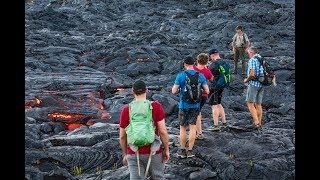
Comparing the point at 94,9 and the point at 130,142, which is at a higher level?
the point at 94,9

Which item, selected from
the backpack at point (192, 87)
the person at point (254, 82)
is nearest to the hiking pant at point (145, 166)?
the backpack at point (192, 87)

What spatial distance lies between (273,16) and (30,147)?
3059 cm

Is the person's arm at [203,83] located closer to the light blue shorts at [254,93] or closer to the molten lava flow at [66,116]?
the light blue shorts at [254,93]

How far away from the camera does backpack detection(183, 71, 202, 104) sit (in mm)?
9500

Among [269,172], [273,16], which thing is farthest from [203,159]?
[273,16]

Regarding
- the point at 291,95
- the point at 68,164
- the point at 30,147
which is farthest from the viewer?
the point at 291,95

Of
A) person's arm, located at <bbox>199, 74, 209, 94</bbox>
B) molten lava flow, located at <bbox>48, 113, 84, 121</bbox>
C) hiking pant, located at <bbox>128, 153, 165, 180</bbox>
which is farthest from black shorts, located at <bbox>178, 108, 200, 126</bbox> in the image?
molten lava flow, located at <bbox>48, 113, 84, 121</bbox>

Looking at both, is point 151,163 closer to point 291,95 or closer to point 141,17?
point 291,95

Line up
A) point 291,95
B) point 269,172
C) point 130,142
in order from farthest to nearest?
1. point 291,95
2. point 269,172
3. point 130,142

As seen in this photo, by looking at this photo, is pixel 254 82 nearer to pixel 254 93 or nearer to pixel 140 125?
pixel 254 93

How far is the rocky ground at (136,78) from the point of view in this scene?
34.3 ft

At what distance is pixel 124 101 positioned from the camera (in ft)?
55.2

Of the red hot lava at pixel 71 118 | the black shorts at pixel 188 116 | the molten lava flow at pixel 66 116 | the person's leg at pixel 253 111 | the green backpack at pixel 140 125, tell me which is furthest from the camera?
the molten lava flow at pixel 66 116

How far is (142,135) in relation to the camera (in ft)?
23.1
